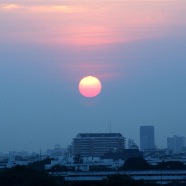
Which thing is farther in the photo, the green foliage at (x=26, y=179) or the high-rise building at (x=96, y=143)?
the high-rise building at (x=96, y=143)

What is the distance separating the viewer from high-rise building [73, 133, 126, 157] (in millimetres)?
160750

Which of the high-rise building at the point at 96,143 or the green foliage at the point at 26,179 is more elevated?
the high-rise building at the point at 96,143

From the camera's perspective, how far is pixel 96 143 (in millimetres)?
164250

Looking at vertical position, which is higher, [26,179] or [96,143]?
[96,143]

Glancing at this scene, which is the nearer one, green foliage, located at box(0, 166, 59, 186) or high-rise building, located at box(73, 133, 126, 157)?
green foliage, located at box(0, 166, 59, 186)

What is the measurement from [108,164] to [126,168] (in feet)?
60.1

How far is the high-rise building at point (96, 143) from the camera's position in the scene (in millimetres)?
160750

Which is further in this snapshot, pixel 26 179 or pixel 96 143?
pixel 96 143

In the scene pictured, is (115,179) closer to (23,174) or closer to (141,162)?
(23,174)

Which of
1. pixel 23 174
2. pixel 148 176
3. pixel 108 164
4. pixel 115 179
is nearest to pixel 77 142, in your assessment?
pixel 108 164

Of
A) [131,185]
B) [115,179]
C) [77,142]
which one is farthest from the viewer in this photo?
[77,142]

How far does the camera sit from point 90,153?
162 meters

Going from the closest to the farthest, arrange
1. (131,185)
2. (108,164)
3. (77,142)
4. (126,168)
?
(131,185) < (126,168) < (108,164) < (77,142)

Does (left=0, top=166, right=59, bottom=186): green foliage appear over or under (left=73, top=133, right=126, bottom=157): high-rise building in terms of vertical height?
under
